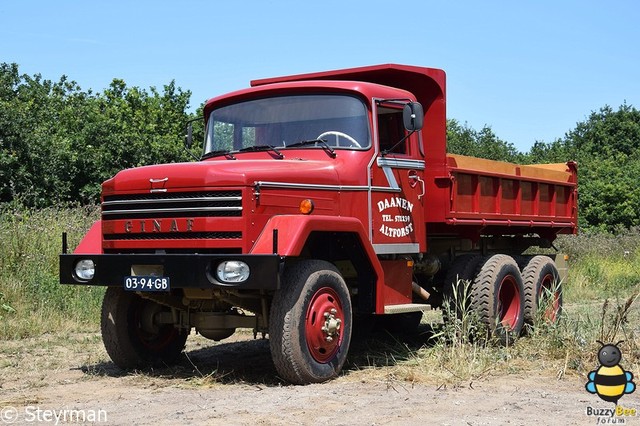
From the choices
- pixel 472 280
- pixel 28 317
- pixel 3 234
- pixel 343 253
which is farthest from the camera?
pixel 3 234

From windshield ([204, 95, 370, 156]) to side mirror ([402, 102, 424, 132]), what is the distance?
15.4 inches

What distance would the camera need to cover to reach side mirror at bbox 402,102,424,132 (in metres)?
8.17

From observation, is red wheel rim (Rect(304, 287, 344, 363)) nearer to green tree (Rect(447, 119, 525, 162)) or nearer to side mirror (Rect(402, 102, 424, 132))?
side mirror (Rect(402, 102, 424, 132))

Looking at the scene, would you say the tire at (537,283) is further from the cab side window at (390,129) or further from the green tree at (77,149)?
the green tree at (77,149)

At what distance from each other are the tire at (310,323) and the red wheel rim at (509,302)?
10.6 ft

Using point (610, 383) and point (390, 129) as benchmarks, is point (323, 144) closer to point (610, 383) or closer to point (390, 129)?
point (390, 129)

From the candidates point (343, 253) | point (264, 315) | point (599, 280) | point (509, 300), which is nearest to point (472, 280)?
point (509, 300)

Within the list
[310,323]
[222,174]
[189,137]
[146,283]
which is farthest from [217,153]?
[310,323]

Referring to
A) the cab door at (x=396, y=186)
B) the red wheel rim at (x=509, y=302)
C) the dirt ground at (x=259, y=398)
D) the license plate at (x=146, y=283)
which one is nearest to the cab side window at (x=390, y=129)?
the cab door at (x=396, y=186)

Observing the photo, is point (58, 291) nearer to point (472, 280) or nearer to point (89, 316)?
point (89, 316)

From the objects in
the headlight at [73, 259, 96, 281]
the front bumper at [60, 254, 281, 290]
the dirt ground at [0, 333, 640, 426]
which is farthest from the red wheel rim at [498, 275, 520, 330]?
the headlight at [73, 259, 96, 281]

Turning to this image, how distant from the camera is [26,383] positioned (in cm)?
749

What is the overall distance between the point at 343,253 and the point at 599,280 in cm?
1058

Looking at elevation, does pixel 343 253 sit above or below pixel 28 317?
above
